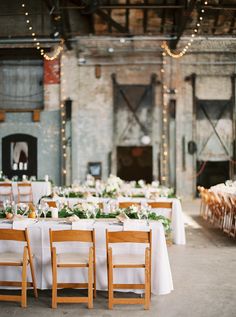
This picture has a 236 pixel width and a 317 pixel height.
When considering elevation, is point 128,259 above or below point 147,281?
above

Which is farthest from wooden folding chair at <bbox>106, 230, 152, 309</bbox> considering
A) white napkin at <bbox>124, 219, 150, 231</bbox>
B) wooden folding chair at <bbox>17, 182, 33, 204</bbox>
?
wooden folding chair at <bbox>17, 182, 33, 204</bbox>

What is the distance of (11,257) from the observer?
507 cm

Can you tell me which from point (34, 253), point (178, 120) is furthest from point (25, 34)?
point (34, 253)

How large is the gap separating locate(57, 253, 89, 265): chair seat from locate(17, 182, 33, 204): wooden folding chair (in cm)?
779

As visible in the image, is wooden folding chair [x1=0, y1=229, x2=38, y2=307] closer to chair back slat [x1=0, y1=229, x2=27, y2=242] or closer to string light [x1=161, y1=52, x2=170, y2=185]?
chair back slat [x1=0, y1=229, x2=27, y2=242]

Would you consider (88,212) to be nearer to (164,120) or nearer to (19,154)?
(164,120)

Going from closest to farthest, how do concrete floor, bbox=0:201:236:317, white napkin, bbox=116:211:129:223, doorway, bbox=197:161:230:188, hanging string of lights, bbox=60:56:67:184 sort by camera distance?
concrete floor, bbox=0:201:236:317 → white napkin, bbox=116:211:129:223 → hanging string of lights, bbox=60:56:67:184 → doorway, bbox=197:161:230:188

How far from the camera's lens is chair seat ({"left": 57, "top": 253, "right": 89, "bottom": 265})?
16.0ft

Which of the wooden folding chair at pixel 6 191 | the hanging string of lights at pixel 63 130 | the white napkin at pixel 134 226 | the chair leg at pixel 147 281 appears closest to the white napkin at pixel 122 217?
the white napkin at pixel 134 226

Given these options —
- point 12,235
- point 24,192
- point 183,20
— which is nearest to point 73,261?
point 12,235

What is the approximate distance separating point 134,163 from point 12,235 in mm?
13236

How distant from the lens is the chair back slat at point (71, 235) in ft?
16.0

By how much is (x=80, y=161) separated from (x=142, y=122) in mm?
2551

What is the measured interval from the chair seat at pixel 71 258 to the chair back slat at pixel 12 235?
423 millimetres
